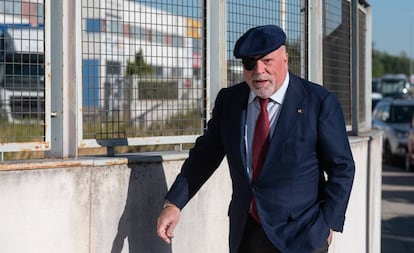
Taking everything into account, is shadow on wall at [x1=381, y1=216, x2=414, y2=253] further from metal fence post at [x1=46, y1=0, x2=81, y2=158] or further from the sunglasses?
the sunglasses

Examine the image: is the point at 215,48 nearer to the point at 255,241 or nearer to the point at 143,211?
the point at 143,211

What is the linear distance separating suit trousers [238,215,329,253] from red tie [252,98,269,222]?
1.9 inches

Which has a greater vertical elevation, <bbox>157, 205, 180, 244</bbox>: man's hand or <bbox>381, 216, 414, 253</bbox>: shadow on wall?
<bbox>157, 205, 180, 244</bbox>: man's hand

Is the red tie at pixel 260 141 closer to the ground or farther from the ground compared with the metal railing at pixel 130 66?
closer to the ground

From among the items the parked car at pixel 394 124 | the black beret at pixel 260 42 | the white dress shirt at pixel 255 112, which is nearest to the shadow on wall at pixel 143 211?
the white dress shirt at pixel 255 112

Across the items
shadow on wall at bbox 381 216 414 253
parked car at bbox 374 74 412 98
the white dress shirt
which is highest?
parked car at bbox 374 74 412 98

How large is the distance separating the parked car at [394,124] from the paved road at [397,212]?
0.87 meters

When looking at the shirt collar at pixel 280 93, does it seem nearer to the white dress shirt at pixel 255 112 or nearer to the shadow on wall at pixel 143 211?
the white dress shirt at pixel 255 112

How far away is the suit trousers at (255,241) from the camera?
4.21 m

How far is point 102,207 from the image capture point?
4.71 meters

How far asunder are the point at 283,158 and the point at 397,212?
33.8 ft

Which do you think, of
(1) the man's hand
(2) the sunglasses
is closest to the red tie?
(2) the sunglasses

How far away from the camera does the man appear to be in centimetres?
414

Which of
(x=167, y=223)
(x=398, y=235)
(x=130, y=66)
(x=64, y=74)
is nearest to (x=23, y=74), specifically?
(x=64, y=74)
